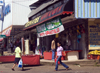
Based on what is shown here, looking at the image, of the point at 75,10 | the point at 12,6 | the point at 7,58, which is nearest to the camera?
the point at 75,10

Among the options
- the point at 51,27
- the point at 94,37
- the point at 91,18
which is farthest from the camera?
the point at 51,27

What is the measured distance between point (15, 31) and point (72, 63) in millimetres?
21330

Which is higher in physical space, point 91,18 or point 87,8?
point 87,8

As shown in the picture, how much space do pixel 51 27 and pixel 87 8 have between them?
12.9ft

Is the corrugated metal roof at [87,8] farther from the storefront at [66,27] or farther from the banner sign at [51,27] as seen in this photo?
the banner sign at [51,27]

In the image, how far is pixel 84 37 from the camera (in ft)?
56.2

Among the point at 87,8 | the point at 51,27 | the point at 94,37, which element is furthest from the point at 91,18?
the point at 51,27

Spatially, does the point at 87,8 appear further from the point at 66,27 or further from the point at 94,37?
the point at 66,27

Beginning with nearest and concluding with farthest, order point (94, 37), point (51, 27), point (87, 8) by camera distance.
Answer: point (87, 8), point (94, 37), point (51, 27)

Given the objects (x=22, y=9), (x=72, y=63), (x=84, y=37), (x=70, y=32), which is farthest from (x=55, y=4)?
(x=22, y=9)

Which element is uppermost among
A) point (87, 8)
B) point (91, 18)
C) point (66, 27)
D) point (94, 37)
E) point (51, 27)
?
point (87, 8)

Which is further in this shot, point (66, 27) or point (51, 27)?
point (66, 27)

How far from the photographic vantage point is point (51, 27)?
18188 millimetres

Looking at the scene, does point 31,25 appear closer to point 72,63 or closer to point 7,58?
point 7,58
